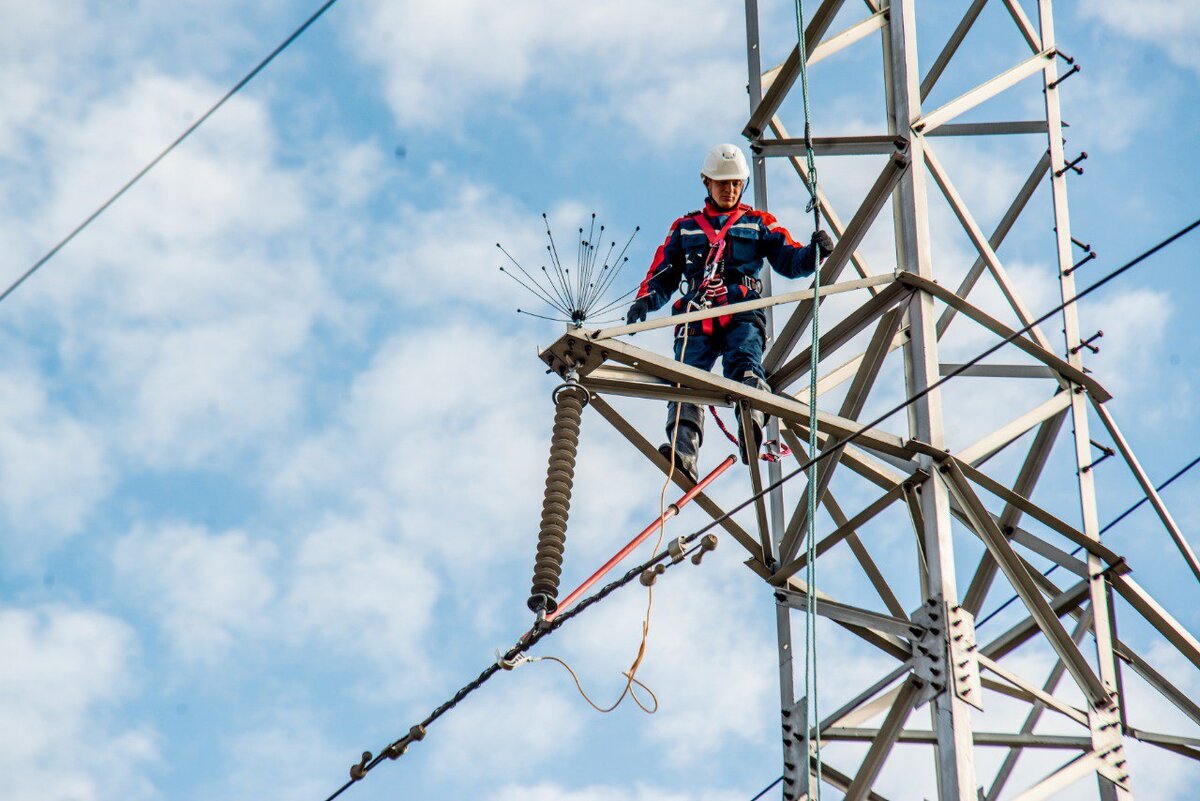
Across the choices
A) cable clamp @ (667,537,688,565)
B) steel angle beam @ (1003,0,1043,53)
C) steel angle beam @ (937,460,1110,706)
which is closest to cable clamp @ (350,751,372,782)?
cable clamp @ (667,537,688,565)

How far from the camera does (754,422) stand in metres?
8.97

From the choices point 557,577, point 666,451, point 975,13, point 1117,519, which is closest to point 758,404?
point 666,451

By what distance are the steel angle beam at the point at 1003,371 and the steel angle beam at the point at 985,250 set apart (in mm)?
154

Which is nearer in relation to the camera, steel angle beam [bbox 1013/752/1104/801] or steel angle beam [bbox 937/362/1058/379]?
steel angle beam [bbox 1013/752/1104/801]

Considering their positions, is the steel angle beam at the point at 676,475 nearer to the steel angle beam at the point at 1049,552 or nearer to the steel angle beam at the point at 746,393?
the steel angle beam at the point at 746,393

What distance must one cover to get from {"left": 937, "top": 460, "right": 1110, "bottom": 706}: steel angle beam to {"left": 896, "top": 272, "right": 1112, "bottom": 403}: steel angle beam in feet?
2.60

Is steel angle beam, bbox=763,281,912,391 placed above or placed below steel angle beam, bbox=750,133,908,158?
below

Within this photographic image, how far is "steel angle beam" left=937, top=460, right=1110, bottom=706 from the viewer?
8445 millimetres

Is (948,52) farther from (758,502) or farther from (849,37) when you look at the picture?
(758,502)

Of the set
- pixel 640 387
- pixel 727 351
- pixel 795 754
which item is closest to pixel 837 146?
pixel 727 351

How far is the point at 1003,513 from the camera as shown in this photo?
9.62 metres

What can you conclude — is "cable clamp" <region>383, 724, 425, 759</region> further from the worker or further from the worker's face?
the worker's face

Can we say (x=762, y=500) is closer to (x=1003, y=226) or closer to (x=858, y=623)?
(x=858, y=623)

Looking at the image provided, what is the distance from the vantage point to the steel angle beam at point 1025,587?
8.45 metres
